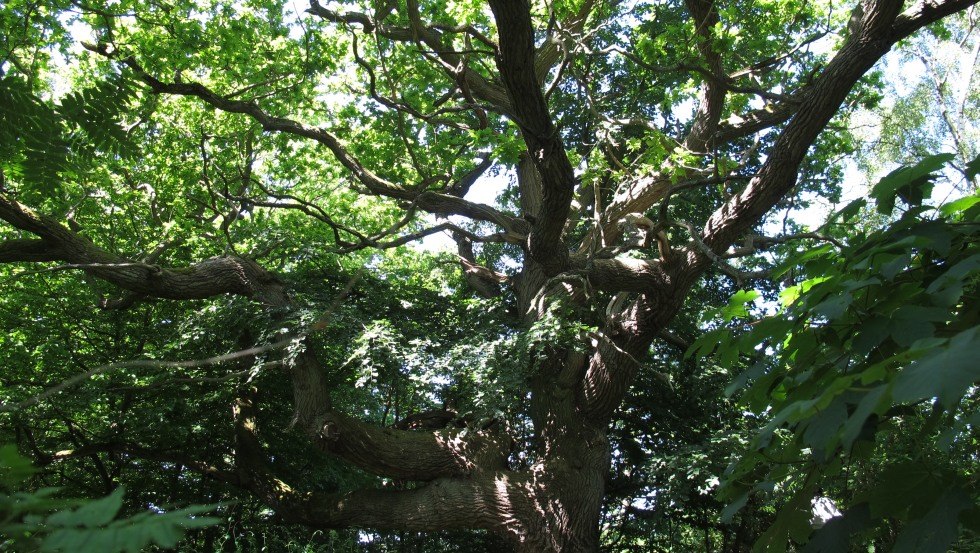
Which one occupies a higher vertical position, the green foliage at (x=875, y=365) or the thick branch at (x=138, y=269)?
the thick branch at (x=138, y=269)

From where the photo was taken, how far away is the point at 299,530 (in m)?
8.78

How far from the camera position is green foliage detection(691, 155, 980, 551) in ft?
4.07

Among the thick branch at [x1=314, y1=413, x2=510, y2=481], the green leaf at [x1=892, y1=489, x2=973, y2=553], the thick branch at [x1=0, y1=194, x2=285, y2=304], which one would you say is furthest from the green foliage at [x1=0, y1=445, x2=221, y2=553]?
the thick branch at [x1=314, y1=413, x2=510, y2=481]

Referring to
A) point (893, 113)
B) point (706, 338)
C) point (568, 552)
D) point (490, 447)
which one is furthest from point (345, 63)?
point (893, 113)

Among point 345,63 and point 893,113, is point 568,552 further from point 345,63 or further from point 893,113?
point 893,113

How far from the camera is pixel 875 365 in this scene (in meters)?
1.18

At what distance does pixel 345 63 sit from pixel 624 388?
222 inches

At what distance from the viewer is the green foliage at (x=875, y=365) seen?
1239 mm

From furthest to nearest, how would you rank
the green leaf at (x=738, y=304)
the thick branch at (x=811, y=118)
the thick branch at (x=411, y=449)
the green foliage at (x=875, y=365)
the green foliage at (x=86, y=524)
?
the thick branch at (x=411, y=449), the thick branch at (x=811, y=118), the green leaf at (x=738, y=304), the green foliage at (x=875, y=365), the green foliage at (x=86, y=524)

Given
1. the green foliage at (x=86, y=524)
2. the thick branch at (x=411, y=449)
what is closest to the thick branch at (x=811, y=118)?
the thick branch at (x=411, y=449)

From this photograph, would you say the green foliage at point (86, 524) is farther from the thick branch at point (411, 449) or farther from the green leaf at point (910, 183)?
the thick branch at point (411, 449)

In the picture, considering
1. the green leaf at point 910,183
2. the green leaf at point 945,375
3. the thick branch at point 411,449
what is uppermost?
the thick branch at point 411,449

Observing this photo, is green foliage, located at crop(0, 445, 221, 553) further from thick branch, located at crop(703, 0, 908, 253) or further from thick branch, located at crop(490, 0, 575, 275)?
thick branch, located at crop(703, 0, 908, 253)

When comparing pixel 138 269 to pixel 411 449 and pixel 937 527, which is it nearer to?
pixel 411 449
